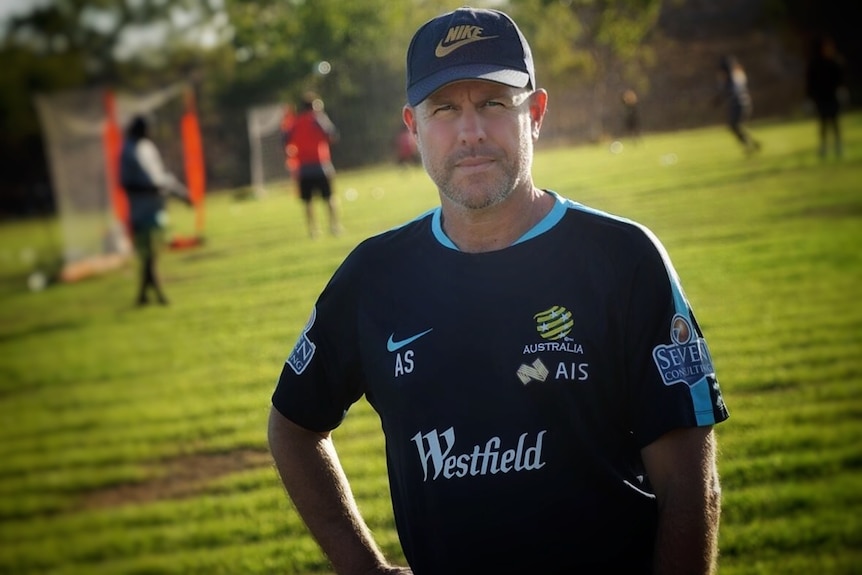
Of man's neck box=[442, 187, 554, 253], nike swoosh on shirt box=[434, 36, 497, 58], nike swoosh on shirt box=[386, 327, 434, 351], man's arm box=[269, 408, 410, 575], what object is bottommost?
man's arm box=[269, 408, 410, 575]

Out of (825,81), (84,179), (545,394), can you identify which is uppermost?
(825,81)

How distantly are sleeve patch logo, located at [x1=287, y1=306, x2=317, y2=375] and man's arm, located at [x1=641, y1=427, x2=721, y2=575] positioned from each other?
1.00 meters

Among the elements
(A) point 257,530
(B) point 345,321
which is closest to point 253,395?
(A) point 257,530

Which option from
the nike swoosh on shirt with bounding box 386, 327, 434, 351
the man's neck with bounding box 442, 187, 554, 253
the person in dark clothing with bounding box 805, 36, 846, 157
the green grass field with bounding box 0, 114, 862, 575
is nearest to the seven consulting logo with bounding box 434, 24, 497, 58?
the man's neck with bounding box 442, 187, 554, 253

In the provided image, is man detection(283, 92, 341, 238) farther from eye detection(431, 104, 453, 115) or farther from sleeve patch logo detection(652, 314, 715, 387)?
sleeve patch logo detection(652, 314, 715, 387)

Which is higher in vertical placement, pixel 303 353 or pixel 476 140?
pixel 476 140

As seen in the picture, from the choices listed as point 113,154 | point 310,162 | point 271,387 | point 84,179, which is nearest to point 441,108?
point 271,387

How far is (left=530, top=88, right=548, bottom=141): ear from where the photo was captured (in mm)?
2641

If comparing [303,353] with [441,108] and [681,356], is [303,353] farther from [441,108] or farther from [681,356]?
[681,356]

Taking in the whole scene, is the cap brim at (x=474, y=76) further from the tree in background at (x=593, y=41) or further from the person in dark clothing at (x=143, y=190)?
the person in dark clothing at (x=143, y=190)

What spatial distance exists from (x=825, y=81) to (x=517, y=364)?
631 inches

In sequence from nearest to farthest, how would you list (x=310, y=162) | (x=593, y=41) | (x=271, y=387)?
1. (x=271, y=387)
2. (x=593, y=41)
3. (x=310, y=162)

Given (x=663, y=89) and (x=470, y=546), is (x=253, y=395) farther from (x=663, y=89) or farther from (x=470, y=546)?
(x=663, y=89)

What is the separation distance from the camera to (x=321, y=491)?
2752 mm
